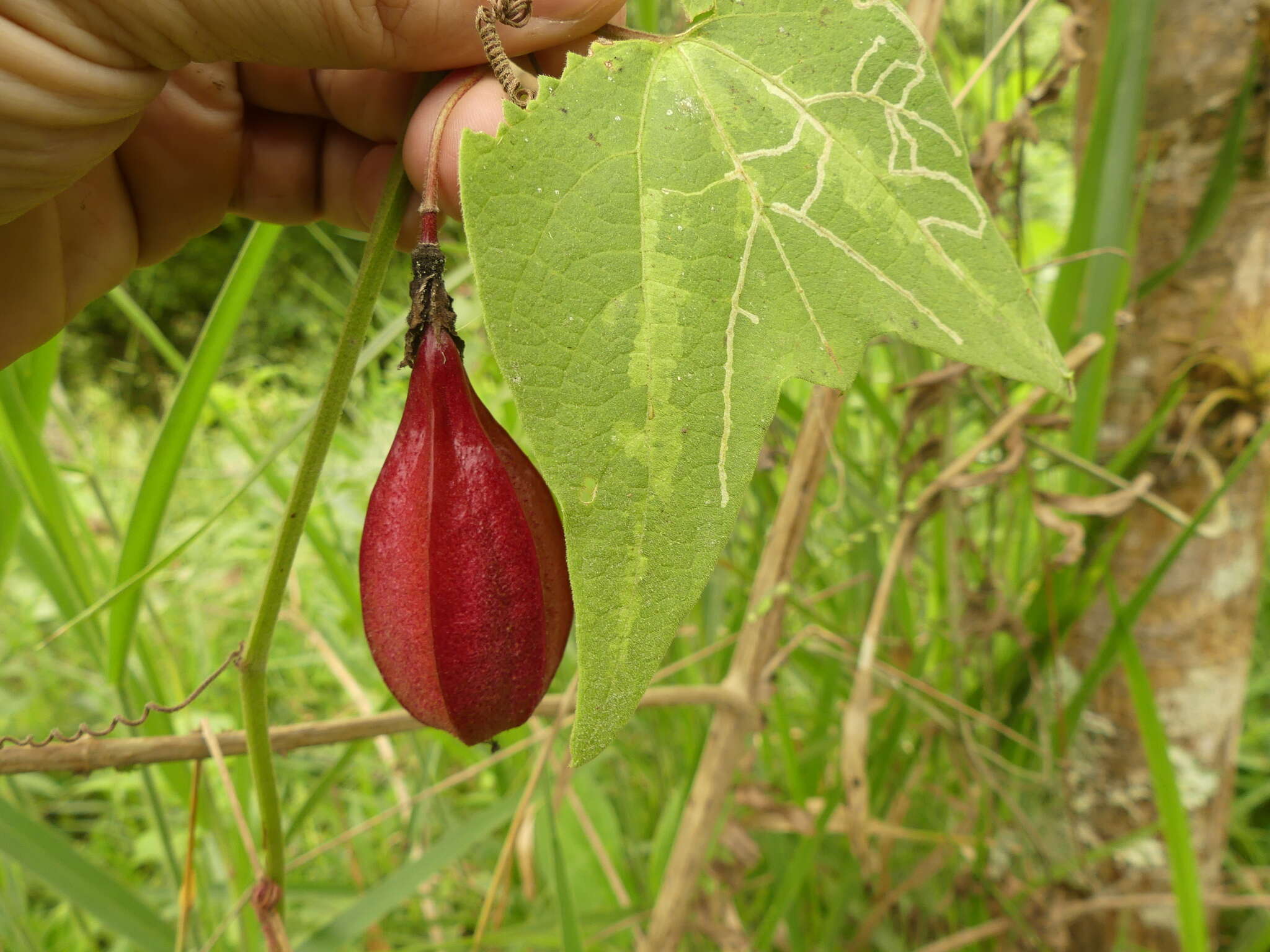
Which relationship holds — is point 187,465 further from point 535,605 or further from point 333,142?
point 535,605

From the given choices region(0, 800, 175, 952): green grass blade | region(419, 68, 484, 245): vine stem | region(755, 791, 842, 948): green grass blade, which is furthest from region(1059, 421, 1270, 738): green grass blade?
region(0, 800, 175, 952): green grass blade

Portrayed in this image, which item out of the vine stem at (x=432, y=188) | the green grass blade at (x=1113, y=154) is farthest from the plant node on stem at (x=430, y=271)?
the green grass blade at (x=1113, y=154)

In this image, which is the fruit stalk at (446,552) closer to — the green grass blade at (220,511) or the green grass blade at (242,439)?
the green grass blade at (220,511)

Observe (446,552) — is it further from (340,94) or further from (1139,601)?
(1139,601)

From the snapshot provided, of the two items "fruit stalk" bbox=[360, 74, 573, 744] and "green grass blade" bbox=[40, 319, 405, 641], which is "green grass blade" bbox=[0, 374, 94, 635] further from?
"fruit stalk" bbox=[360, 74, 573, 744]

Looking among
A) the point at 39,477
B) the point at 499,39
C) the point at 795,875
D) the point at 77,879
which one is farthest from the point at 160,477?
the point at 795,875

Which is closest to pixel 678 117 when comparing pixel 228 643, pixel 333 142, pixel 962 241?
pixel 962 241
